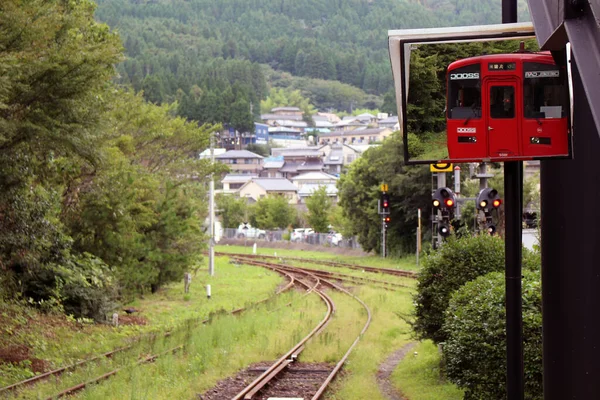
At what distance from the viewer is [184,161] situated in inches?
1768

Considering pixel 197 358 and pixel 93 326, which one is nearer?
pixel 197 358

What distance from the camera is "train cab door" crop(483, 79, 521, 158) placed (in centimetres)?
679

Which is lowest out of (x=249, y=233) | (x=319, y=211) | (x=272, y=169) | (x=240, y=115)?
(x=249, y=233)

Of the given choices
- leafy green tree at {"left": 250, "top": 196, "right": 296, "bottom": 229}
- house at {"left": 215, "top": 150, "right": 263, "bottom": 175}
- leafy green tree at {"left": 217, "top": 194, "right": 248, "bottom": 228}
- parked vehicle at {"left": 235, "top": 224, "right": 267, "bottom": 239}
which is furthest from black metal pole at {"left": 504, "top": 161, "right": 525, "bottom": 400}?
house at {"left": 215, "top": 150, "right": 263, "bottom": 175}

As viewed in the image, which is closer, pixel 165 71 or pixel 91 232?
pixel 91 232

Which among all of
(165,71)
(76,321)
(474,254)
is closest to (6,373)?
(76,321)

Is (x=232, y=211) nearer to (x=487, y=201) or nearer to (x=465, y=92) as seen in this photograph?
(x=487, y=201)

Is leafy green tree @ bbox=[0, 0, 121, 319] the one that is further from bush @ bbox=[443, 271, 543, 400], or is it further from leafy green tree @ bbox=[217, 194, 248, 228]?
leafy green tree @ bbox=[217, 194, 248, 228]

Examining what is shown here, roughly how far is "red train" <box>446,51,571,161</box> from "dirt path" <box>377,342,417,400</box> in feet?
23.1

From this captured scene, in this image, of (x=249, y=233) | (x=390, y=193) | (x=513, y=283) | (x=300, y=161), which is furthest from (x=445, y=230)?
(x=300, y=161)

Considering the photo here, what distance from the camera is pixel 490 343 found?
9.33 metres

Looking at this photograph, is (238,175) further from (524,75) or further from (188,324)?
(524,75)

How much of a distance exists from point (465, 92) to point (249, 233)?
85.8 meters

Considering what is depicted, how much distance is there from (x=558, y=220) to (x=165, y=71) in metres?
196
